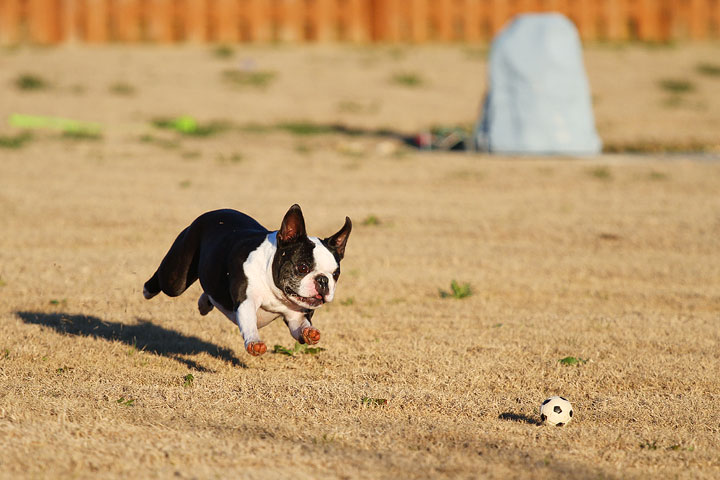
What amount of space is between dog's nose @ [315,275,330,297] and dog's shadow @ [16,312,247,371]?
3.90ft

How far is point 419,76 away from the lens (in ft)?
89.8

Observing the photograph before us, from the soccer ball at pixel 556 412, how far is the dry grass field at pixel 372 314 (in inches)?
2.8

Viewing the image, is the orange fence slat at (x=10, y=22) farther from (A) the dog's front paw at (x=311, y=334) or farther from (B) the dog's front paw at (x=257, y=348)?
(B) the dog's front paw at (x=257, y=348)

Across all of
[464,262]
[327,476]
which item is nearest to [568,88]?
[464,262]

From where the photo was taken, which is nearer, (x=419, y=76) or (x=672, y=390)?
(x=672, y=390)

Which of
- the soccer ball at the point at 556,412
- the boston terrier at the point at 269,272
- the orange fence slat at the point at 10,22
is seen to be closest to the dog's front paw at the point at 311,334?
the boston terrier at the point at 269,272

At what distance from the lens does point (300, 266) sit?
596cm

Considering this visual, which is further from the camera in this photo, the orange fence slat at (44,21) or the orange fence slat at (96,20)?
the orange fence slat at (96,20)

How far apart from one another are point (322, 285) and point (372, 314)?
2.62 metres

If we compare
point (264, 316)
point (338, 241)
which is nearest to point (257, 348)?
point (264, 316)

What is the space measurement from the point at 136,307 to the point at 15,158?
30.1 feet

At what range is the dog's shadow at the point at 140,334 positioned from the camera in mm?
7160

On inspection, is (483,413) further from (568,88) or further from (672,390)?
(568,88)

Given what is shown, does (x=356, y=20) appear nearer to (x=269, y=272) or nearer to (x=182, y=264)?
(x=182, y=264)
